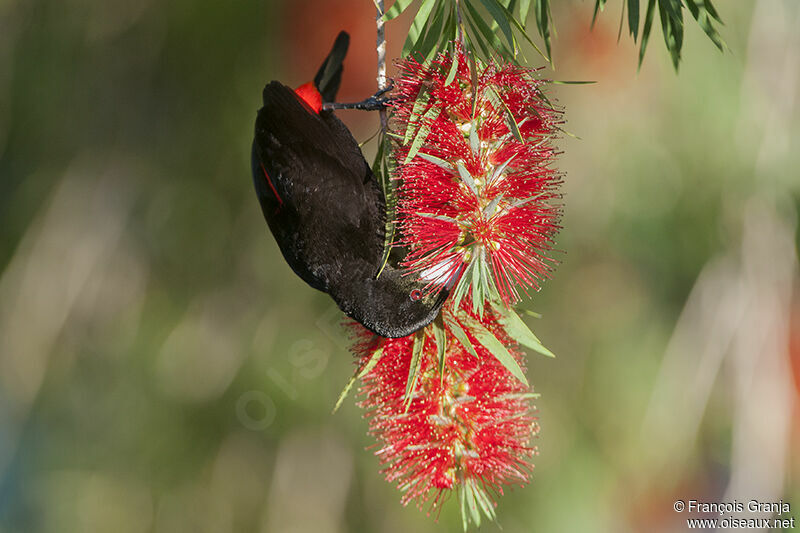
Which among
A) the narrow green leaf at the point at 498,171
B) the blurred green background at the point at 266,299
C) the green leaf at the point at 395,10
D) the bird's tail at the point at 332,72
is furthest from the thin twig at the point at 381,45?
the blurred green background at the point at 266,299

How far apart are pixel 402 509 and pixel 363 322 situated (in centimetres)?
182

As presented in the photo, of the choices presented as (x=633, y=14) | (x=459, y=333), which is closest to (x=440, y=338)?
(x=459, y=333)

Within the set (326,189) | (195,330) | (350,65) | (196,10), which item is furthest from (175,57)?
(326,189)

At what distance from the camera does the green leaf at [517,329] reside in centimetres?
59

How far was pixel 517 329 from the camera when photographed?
1.95 feet

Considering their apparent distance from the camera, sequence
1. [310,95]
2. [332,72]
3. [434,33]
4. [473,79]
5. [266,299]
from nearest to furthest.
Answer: [473,79] < [434,33] < [310,95] < [332,72] < [266,299]

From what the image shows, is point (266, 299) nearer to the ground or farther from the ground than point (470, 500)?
nearer to the ground

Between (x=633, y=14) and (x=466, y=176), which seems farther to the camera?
(x=633, y=14)

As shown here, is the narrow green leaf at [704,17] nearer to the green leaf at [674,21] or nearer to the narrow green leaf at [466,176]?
the green leaf at [674,21]

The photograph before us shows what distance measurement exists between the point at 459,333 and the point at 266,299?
67.2 inches

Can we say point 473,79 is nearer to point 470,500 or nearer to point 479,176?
point 479,176

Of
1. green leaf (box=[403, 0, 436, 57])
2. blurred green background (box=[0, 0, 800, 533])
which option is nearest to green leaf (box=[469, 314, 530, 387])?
green leaf (box=[403, 0, 436, 57])

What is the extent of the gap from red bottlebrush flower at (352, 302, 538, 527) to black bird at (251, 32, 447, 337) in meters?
0.08

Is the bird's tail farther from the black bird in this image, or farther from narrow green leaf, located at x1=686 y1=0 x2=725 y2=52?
narrow green leaf, located at x1=686 y1=0 x2=725 y2=52
